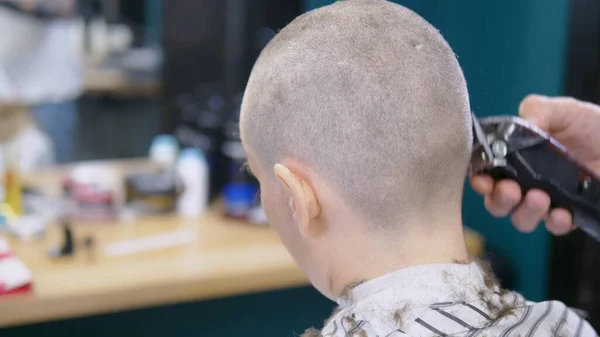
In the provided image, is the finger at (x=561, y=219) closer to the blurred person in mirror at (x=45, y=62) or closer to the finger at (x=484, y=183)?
the finger at (x=484, y=183)

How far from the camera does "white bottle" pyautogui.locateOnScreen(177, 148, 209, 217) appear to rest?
207 centimetres

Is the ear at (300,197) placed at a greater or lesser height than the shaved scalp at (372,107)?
lesser

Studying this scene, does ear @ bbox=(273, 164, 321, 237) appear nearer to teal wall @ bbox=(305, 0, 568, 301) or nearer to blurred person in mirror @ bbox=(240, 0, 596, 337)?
blurred person in mirror @ bbox=(240, 0, 596, 337)

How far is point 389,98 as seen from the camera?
82 centimetres

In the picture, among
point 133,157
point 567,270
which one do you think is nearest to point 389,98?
point 567,270

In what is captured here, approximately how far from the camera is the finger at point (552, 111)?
1.24 m

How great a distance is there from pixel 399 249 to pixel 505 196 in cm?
29

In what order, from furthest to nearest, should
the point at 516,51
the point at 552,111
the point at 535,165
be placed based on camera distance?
the point at 516,51 < the point at 552,111 < the point at 535,165

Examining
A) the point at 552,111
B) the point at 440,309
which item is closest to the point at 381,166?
the point at 440,309

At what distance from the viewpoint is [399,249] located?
34.2 inches

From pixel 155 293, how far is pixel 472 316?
917 mm

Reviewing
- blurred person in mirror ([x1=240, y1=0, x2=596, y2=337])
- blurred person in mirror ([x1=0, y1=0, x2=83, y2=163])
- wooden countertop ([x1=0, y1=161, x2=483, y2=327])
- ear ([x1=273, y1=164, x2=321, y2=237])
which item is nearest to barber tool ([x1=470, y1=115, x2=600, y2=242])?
blurred person in mirror ([x1=240, y1=0, x2=596, y2=337])

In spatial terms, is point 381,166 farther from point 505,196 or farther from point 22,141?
point 22,141

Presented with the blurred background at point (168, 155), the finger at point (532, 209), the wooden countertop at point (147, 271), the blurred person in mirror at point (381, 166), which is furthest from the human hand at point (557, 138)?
the wooden countertop at point (147, 271)
